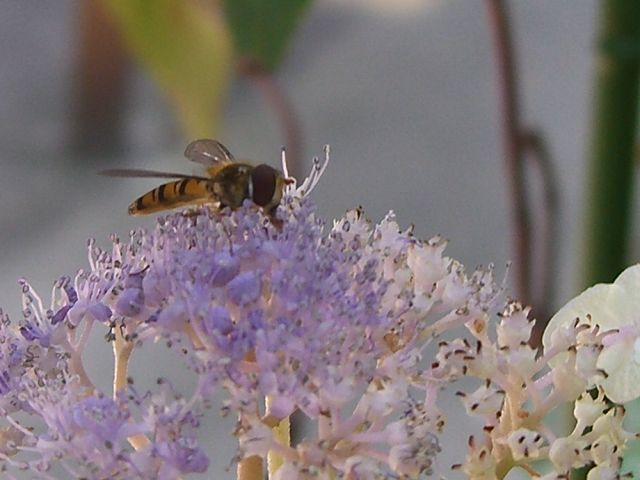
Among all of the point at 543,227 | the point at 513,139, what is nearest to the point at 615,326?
the point at 513,139

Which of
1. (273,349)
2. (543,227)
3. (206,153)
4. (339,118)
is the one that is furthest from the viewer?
(339,118)

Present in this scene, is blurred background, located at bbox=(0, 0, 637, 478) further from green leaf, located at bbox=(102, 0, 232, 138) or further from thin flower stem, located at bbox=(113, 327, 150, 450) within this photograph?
thin flower stem, located at bbox=(113, 327, 150, 450)

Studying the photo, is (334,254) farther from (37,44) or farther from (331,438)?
(37,44)

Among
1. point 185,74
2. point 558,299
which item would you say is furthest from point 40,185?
point 185,74

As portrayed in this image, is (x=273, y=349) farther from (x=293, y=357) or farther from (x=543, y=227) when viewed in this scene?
(x=543, y=227)

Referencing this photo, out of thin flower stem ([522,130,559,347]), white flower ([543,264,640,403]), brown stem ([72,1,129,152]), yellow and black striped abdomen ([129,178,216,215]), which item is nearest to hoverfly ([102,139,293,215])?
yellow and black striped abdomen ([129,178,216,215])

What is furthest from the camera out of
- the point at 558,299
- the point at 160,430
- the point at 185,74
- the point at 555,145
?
the point at 555,145

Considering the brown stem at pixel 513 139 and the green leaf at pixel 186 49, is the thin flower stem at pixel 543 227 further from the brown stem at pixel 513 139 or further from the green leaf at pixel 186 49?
the green leaf at pixel 186 49
